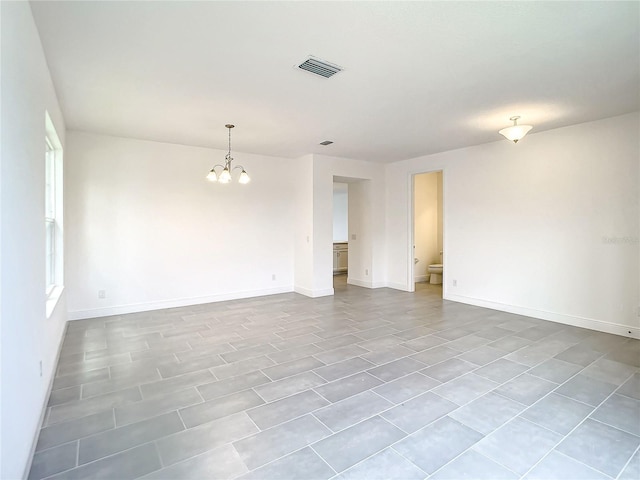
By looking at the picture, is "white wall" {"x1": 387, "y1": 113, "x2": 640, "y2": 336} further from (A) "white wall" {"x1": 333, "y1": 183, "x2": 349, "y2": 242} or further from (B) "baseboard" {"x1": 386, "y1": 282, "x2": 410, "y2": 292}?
(A) "white wall" {"x1": 333, "y1": 183, "x2": 349, "y2": 242}

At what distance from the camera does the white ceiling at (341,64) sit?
2.11m

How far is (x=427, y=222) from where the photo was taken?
8141mm

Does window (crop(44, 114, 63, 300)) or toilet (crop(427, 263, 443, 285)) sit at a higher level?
window (crop(44, 114, 63, 300))

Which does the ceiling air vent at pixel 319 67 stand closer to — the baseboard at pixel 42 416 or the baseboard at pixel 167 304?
the baseboard at pixel 42 416

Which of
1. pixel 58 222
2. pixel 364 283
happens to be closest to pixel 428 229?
pixel 364 283

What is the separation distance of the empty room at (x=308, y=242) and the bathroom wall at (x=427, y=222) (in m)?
1.21

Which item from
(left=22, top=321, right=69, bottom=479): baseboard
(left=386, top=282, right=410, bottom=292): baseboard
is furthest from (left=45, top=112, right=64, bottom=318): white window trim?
(left=386, top=282, right=410, bottom=292): baseboard

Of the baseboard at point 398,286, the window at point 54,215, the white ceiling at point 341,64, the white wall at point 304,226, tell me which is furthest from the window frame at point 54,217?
the baseboard at point 398,286

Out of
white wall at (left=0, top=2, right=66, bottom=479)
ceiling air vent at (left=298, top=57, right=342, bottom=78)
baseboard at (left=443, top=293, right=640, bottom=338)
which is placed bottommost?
baseboard at (left=443, top=293, right=640, bottom=338)

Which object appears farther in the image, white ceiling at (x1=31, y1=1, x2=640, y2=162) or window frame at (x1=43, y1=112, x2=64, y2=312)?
window frame at (x1=43, y1=112, x2=64, y2=312)

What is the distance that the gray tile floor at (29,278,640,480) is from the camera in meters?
1.89

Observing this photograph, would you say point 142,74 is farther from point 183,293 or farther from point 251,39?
point 183,293

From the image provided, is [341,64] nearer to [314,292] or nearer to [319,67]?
[319,67]

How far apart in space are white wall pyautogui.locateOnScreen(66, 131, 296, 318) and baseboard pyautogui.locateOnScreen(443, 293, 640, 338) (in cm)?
352
